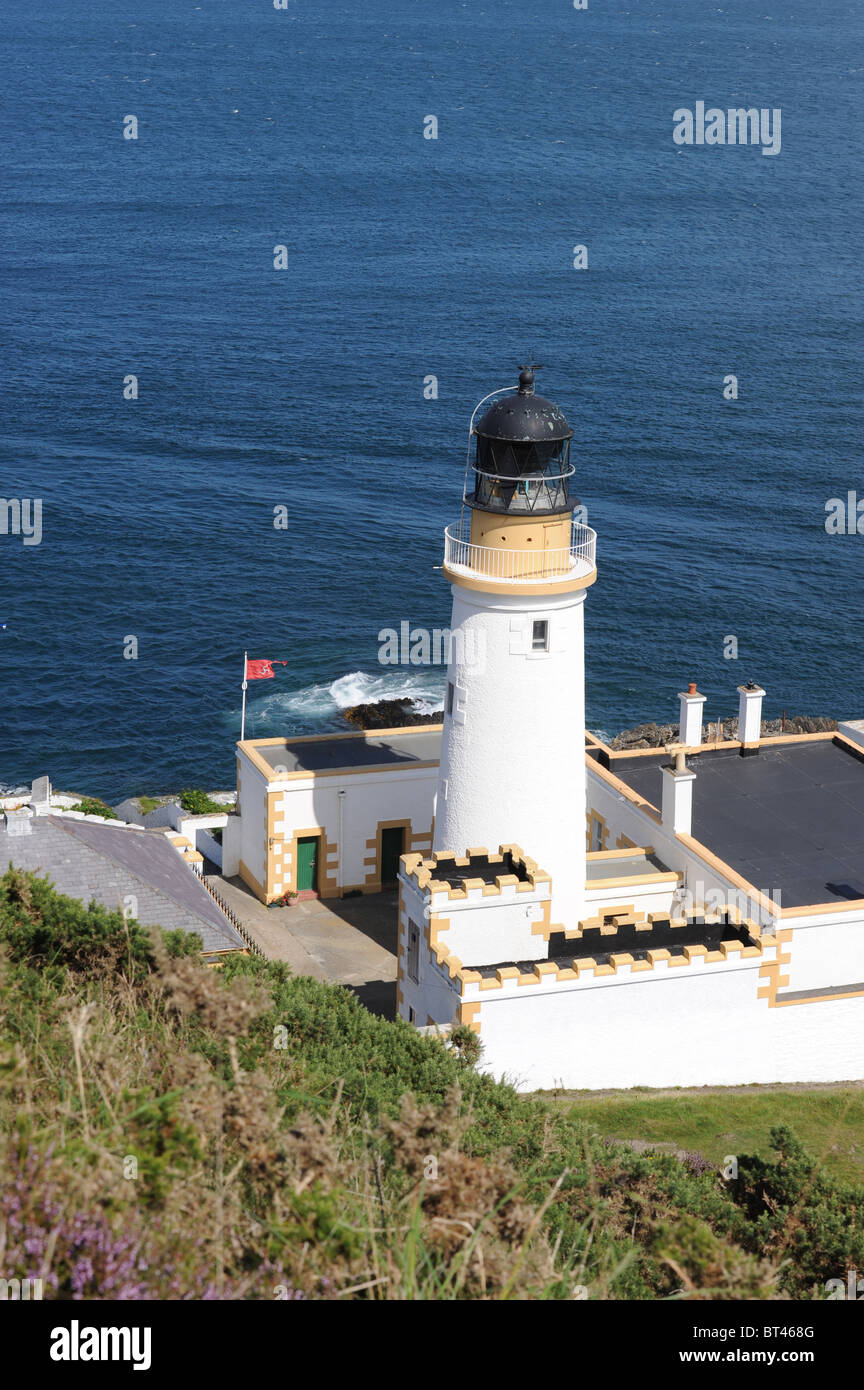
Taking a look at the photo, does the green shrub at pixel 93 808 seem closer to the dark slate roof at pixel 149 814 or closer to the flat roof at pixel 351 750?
the dark slate roof at pixel 149 814

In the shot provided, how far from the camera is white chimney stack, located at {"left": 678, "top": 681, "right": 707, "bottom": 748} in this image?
4003 cm

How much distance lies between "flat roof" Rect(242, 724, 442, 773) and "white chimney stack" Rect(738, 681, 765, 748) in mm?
8490

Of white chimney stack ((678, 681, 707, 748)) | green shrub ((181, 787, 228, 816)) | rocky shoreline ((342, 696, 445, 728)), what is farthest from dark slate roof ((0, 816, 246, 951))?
rocky shoreline ((342, 696, 445, 728))

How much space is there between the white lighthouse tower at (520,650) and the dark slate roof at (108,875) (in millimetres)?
6106

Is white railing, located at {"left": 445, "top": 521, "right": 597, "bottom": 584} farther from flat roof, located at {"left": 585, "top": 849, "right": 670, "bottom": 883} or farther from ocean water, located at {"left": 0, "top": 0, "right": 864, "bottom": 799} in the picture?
ocean water, located at {"left": 0, "top": 0, "right": 864, "bottom": 799}

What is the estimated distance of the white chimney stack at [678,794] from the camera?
3647 centimetres

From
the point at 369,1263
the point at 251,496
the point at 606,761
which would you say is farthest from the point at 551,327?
the point at 369,1263

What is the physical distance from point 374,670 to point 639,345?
52142 mm

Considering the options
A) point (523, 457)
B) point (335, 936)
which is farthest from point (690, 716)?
point (335, 936)

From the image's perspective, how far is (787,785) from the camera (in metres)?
40.6

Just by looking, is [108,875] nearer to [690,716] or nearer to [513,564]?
[513,564]

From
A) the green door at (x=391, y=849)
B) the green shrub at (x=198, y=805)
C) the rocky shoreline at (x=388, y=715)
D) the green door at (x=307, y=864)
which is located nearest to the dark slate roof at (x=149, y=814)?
the green shrub at (x=198, y=805)

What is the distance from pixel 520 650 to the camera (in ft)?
109

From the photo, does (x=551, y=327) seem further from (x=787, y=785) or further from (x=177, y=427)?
(x=787, y=785)
